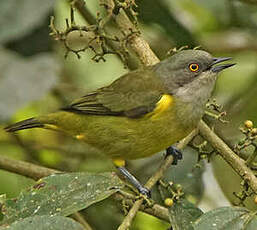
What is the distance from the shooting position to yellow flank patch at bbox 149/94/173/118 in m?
3.70

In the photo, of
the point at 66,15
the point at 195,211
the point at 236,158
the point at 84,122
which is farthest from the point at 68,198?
the point at 66,15

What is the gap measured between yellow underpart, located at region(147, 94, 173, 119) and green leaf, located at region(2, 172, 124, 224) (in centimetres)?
109

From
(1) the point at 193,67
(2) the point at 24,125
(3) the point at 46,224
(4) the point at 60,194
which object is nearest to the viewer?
(3) the point at 46,224

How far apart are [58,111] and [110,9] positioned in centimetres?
104

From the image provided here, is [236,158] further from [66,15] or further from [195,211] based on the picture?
[66,15]

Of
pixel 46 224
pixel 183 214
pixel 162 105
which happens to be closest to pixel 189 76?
pixel 162 105

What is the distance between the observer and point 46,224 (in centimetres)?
220

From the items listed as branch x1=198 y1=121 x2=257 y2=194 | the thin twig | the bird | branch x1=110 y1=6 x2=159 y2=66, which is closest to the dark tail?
the bird

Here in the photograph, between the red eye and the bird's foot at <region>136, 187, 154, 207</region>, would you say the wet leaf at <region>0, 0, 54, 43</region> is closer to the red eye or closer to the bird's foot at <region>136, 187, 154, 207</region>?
the red eye

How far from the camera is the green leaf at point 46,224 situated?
2191mm

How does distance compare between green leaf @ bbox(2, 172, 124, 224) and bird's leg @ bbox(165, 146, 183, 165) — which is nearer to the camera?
green leaf @ bbox(2, 172, 124, 224)

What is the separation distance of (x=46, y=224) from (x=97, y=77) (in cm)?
399

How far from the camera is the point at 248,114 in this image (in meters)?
3.91

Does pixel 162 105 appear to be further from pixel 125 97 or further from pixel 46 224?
pixel 46 224
